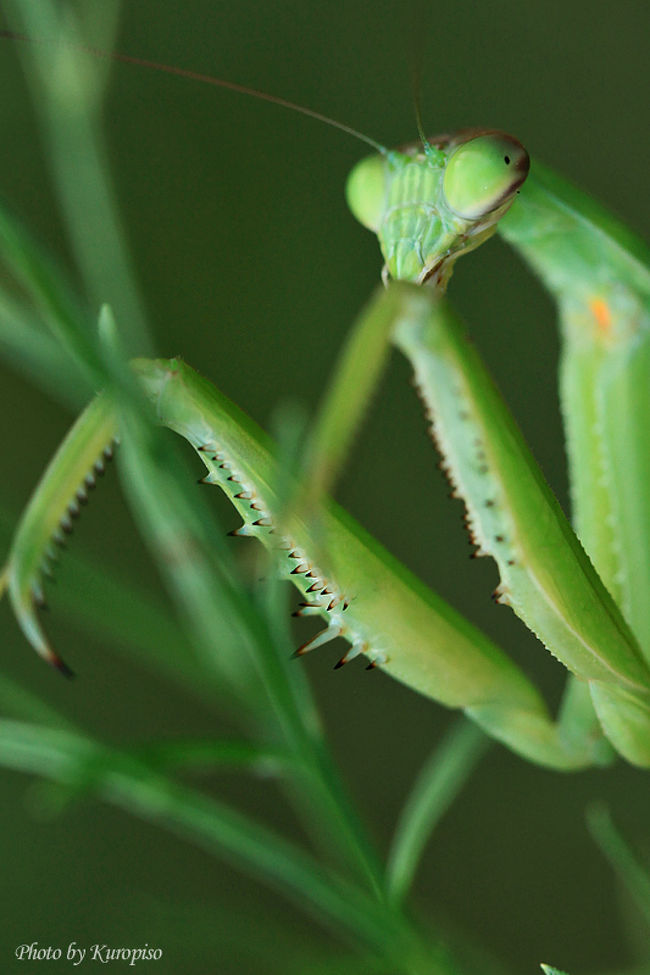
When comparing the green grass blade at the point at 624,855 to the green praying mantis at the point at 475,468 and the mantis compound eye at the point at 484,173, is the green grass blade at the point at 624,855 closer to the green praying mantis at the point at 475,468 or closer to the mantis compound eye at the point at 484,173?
the green praying mantis at the point at 475,468

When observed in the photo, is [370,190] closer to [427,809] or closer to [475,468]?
[475,468]

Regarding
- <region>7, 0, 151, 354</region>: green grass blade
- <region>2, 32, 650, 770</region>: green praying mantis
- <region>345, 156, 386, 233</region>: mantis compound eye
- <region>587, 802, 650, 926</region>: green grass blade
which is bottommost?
<region>587, 802, 650, 926</region>: green grass blade

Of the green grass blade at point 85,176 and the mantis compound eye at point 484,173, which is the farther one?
the green grass blade at point 85,176

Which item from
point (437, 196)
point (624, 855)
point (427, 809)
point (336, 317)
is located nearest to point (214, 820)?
point (427, 809)

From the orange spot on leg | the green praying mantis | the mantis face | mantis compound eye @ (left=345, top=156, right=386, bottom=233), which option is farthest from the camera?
the orange spot on leg

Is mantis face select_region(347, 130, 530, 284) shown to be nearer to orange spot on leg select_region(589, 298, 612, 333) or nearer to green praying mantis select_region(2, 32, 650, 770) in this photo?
green praying mantis select_region(2, 32, 650, 770)

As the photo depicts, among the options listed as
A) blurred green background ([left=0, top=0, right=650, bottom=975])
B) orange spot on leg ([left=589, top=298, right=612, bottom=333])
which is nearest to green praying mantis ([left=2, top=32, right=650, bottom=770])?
orange spot on leg ([left=589, top=298, right=612, bottom=333])

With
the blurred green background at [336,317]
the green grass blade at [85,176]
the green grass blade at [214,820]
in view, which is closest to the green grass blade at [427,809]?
the green grass blade at [214,820]
